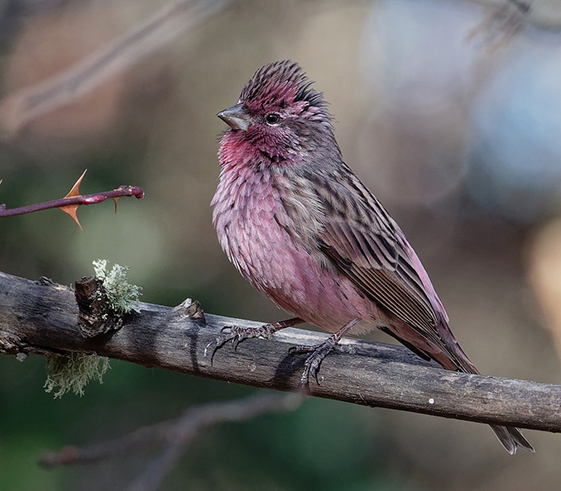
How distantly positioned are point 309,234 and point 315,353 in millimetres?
741

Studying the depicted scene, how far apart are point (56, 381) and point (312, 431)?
2175 millimetres

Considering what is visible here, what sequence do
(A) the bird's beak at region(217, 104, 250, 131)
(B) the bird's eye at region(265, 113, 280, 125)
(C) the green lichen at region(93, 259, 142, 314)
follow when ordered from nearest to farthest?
1. (C) the green lichen at region(93, 259, 142, 314)
2. (A) the bird's beak at region(217, 104, 250, 131)
3. (B) the bird's eye at region(265, 113, 280, 125)

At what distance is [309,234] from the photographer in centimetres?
411

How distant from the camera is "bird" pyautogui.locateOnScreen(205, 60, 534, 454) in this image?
13.2 ft

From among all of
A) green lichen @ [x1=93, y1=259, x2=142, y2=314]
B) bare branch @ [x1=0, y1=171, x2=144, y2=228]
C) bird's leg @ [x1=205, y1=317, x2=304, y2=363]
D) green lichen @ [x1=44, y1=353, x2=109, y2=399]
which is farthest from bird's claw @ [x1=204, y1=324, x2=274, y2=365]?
bare branch @ [x1=0, y1=171, x2=144, y2=228]

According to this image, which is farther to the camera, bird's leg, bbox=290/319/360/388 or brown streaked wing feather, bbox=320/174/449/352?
brown streaked wing feather, bbox=320/174/449/352

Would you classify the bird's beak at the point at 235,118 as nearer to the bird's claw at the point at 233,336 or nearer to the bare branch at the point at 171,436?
the bird's claw at the point at 233,336

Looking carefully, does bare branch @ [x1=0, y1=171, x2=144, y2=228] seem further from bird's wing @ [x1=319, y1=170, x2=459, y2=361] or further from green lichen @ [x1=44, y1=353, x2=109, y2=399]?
bird's wing @ [x1=319, y1=170, x2=459, y2=361]

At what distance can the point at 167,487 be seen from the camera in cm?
508

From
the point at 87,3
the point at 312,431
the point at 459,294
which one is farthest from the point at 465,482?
the point at 87,3

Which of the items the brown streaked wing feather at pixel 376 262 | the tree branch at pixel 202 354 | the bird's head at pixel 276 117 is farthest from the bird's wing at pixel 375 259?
the tree branch at pixel 202 354

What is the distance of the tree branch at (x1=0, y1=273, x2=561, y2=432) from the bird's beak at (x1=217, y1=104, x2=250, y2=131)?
1220 millimetres

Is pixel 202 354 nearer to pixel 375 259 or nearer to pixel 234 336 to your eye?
pixel 234 336

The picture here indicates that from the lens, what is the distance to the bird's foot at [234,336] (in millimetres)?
3486
